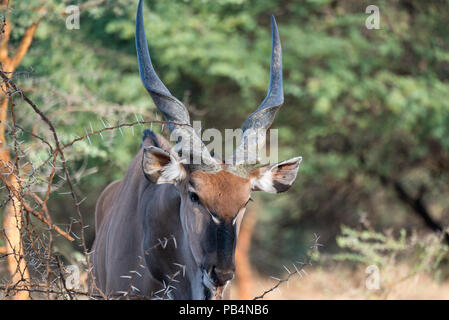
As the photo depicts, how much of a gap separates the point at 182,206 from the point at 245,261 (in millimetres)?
8214

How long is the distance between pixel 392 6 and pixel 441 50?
1.23 m

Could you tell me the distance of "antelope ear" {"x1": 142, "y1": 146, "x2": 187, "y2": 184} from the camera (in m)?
3.84

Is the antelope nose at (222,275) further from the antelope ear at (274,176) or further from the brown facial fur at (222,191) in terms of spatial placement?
the antelope ear at (274,176)

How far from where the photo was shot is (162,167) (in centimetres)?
391

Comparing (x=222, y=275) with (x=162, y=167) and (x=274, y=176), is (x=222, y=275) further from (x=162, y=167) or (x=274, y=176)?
(x=274, y=176)

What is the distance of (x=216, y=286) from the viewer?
11.5 ft

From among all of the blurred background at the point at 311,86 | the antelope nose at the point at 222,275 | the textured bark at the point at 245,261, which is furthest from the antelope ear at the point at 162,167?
the textured bark at the point at 245,261

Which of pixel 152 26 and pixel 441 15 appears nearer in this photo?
pixel 152 26

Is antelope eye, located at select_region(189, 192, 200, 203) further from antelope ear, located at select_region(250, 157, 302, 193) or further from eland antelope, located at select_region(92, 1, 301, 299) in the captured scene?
antelope ear, located at select_region(250, 157, 302, 193)

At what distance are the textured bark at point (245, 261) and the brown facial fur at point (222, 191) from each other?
8.03m

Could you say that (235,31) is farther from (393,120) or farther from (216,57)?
(393,120)

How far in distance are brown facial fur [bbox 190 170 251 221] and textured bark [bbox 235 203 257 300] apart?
8026 millimetres

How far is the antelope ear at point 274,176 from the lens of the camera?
13.2 ft
